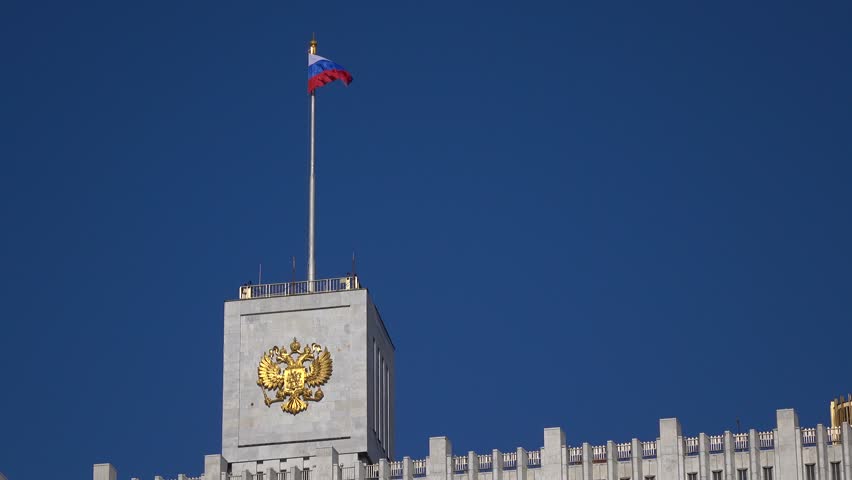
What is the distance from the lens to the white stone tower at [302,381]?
605ft

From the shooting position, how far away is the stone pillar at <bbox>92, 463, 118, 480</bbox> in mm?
184625

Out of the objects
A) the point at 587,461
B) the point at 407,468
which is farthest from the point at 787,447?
the point at 407,468

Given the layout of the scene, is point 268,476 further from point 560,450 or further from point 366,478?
point 560,450

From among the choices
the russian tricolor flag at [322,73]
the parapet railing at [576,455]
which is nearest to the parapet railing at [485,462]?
the parapet railing at [576,455]

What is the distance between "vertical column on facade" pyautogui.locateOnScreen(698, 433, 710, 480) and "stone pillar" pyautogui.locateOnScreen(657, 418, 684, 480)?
1.10 m

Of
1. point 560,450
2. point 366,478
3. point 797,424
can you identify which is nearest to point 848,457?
point 797,424

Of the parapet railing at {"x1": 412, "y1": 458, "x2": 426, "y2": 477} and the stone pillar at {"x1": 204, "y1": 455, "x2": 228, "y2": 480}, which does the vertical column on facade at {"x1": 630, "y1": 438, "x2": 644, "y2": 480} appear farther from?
the stone pillar at {"x1": 204, "y1": 455, "x2": 228, "y2": 480}

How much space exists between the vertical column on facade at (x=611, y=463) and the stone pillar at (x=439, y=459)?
952 cm

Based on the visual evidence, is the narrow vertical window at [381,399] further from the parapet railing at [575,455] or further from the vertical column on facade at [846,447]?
the vertical column on facade at [846,447]

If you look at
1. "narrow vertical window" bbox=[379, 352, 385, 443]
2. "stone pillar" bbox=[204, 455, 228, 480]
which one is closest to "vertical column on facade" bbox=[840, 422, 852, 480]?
"narrow vertical window" bbox=[379, 352, 385, 443]

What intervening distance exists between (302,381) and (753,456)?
96.1ft

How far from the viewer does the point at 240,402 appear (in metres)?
186

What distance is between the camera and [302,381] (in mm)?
186125

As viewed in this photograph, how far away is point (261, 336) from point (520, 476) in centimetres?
2030
